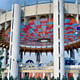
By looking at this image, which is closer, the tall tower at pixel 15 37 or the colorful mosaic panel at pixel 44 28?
the tall tower at pixel 15 37

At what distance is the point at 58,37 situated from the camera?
103 feet

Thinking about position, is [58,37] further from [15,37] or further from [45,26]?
[45,26]

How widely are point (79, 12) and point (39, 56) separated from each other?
44721mm

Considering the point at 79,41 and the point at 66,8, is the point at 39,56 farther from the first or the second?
the point at 66,8

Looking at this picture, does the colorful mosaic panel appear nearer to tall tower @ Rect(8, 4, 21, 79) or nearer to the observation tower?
the observation tower

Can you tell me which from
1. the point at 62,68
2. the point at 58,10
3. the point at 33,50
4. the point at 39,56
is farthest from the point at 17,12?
the point at 39,56

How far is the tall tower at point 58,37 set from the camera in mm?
29931

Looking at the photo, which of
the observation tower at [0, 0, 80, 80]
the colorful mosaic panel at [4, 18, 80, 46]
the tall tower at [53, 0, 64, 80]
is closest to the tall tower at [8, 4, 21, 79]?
the observation tower at [0, 0, 80, 80]

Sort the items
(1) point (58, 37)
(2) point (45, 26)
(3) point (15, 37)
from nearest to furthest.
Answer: (1) point (58, 37) < (3) point (15, 37) < (2) point (45, 26)

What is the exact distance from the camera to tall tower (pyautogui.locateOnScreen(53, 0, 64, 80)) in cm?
2993

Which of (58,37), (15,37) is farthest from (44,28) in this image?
(58,37)

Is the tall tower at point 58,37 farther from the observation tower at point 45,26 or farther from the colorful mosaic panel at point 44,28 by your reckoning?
the colorful mosaic panel at point 44,28

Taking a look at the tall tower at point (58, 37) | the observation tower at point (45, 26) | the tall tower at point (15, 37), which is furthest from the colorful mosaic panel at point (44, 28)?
the tall tower at point (58, 37)

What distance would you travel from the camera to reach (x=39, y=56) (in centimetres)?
7444
